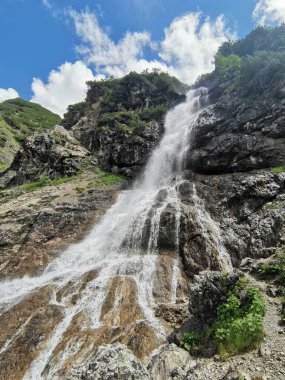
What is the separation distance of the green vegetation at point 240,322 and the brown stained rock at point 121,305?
6.93 metres

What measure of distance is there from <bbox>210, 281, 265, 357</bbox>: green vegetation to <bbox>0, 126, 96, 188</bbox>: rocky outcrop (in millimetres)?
41616

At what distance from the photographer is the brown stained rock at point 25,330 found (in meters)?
16.4

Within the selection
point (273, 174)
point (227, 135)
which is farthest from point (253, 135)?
point (273, 174)

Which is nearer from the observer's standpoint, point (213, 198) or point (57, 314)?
point (57, 314)

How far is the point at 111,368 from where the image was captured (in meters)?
10.1

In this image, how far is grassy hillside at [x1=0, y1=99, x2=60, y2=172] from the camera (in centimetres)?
10719

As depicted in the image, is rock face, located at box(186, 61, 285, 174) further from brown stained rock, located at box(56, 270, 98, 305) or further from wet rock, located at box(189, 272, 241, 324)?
wet rock, located at box(189, 272, 241, 324)

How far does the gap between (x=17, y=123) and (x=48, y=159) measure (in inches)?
3346

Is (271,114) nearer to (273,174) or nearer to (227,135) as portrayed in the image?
(227,135)

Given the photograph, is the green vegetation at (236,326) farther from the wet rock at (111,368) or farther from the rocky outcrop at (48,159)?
the rocky outcrop at (48,159)

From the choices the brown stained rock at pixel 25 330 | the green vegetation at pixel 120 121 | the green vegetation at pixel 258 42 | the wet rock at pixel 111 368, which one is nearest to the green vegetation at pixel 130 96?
the green vegetation at pixel 120 121

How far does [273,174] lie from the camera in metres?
33.3

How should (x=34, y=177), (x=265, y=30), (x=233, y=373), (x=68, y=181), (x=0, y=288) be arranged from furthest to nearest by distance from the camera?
(x=265, y=30) → (x=34, y=177) → (x=68, y=181) → (x=0, y=288) → (x=233, y=373)

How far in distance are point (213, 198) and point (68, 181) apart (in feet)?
79.0
